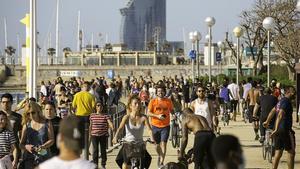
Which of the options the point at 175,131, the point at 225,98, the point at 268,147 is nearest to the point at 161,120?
the point at 268,147

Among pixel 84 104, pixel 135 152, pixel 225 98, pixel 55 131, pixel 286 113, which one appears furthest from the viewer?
pixel 225 98

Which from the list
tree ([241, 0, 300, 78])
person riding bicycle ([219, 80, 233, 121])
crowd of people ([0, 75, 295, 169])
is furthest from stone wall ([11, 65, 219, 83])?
crowd of people ([0, 75, 295, 169])

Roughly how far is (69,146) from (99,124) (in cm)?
972

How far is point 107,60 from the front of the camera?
150250mm

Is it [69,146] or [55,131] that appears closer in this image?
[69,146]

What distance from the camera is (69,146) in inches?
235

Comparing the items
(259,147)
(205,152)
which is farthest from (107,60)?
(205,152)

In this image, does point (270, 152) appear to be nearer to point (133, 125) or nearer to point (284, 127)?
point (284, 127)

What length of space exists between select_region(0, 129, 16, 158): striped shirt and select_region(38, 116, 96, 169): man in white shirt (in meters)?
4.75

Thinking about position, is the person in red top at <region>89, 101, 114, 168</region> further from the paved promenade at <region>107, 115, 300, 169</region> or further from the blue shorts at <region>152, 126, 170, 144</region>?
the paved promenade at <region>107, 115, 300, 169</region>

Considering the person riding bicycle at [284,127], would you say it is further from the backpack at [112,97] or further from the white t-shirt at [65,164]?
the backpack at [112,97]

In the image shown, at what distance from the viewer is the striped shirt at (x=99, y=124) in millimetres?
15688

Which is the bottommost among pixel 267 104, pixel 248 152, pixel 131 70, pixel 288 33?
pixel 248 152

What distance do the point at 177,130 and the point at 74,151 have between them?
15051mm
